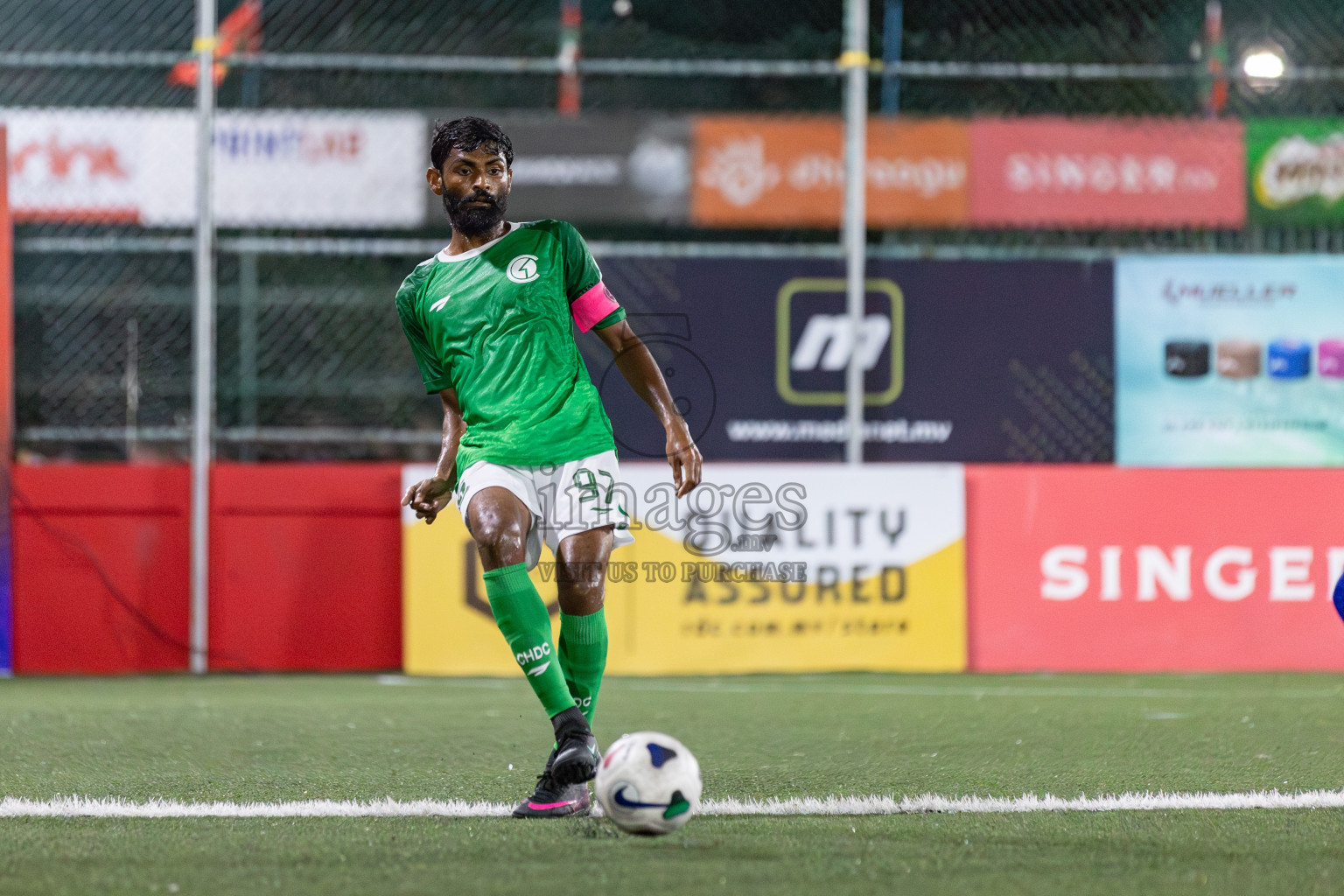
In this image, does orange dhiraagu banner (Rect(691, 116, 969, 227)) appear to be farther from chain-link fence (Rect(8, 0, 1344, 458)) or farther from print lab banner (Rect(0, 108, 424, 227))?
print lab banner (Rect(0, 108, 424, 227))

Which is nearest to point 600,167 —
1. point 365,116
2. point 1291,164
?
point 365,116

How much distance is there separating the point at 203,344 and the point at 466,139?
533 cm

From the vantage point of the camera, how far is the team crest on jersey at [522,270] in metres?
4.30

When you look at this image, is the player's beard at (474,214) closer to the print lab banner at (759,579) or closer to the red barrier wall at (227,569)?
the print lab banner at (759,579)

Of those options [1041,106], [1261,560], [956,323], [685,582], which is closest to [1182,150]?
[1041,106]

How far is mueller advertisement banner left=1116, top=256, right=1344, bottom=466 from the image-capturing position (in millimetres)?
9242

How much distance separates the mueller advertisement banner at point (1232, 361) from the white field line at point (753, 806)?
5.14 meters

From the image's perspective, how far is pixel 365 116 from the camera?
9.25m

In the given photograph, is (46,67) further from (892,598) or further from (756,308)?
(892,598)

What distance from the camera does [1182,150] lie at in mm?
9438

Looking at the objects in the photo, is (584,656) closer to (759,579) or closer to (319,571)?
(759,579)

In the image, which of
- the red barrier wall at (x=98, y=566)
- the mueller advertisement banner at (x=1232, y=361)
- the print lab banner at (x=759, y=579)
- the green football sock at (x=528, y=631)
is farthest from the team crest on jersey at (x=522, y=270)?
the mueller advertisement banner at (x=1232, y=361)

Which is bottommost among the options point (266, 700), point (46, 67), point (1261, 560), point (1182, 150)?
point (266, 700)

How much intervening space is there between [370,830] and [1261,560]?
20.0 feet
